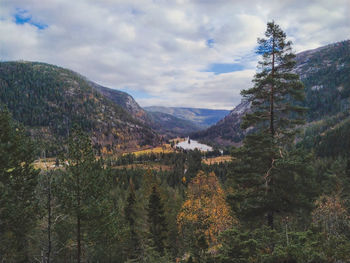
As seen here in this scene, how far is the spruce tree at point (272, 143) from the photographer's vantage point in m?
14.4

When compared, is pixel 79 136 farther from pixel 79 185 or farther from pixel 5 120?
pixel 5 120

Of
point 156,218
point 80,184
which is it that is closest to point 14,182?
point 80,184

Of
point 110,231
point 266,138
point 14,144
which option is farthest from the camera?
point 14,144

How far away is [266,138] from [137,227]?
3205cm

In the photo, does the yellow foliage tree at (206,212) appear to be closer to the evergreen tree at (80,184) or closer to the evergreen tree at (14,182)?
the evergreen tree at (80,184)

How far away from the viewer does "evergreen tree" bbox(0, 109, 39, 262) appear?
1758 cm

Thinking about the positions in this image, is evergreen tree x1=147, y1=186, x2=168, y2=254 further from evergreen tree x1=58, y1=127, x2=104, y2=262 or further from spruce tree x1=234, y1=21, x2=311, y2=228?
spruce tree x1=234, y1=21, x2=311, y2=228

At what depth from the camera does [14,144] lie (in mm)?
19484

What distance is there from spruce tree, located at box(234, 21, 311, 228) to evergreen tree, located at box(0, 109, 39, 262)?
53.2 feet

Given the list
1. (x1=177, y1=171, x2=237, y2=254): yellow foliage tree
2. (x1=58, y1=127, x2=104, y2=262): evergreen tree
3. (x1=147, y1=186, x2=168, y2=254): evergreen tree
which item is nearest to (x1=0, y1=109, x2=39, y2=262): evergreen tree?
(x1=58, y1=127, x2=104, y2=262): evergreen tree

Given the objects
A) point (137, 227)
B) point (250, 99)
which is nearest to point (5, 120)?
point (250, 99)

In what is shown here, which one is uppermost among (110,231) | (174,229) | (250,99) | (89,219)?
Result: (250,99)

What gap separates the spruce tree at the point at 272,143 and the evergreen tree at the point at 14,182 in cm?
1621

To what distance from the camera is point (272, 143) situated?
14.4 meters
